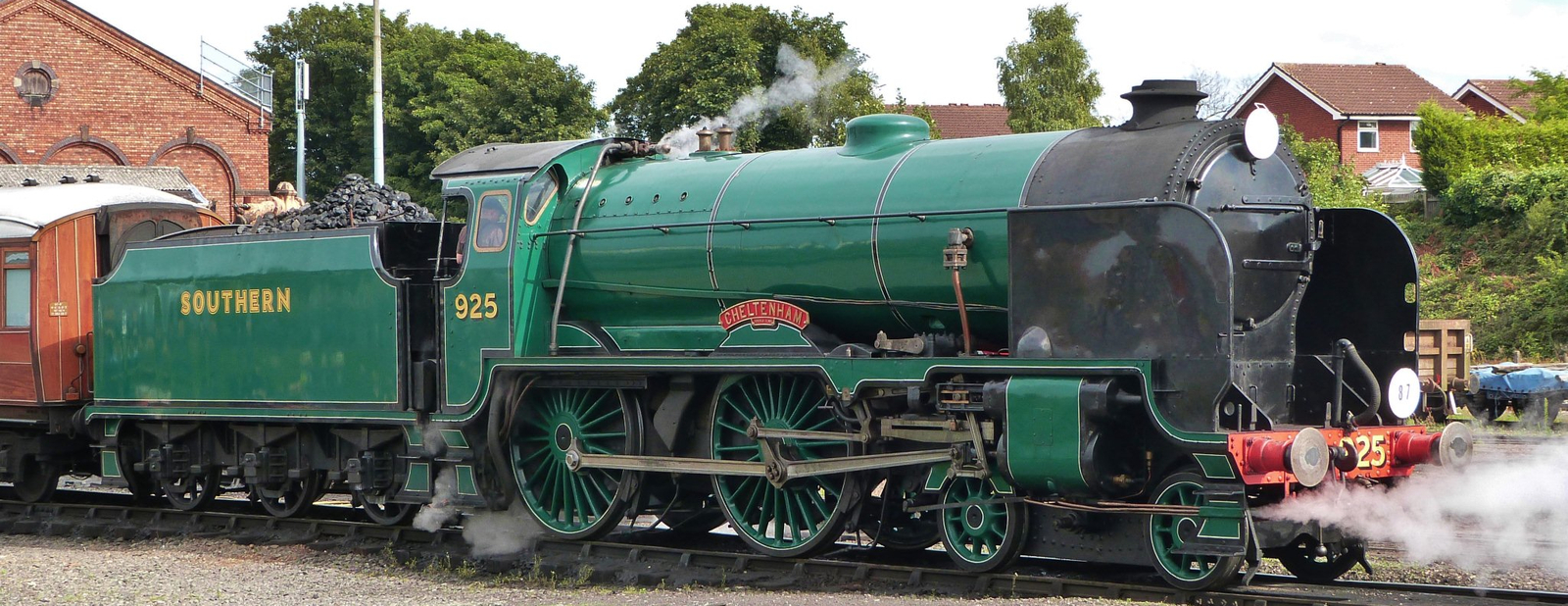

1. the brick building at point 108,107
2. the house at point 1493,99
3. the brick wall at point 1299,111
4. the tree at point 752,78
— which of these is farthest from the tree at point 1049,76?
the brick building at point 108,107

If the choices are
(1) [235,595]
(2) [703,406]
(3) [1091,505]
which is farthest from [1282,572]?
(1) [235,595]

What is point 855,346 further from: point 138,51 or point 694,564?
point 138,51

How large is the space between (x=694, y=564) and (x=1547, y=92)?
42111 millimetres

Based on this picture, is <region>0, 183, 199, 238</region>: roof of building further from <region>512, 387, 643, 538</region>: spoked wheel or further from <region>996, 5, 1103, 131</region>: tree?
<region>996, 5, 1103, 131</region>: tree

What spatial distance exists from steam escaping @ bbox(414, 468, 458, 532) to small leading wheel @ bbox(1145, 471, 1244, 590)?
5057 mm

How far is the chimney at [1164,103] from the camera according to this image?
316 inches

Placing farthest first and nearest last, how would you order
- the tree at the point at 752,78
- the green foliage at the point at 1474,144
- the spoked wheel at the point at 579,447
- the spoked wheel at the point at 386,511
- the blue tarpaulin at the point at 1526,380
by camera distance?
1. the green foliage at the point at 1474,144
2. the tree at the point at 752,78
3. the blue tarpaulin at the point at 1526,380
4. the spoked wheel at the point at 386,511
5. the spoked wheel at the point at 579,447

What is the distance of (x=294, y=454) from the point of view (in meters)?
11.3

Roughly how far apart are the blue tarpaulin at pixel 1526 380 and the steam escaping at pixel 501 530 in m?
15.3

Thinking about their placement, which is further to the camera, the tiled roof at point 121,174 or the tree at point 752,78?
the tree at point 752,78

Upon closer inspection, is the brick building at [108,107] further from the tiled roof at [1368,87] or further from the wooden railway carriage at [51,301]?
the tiled roof at [1368,87]

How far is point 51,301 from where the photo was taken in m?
12.6

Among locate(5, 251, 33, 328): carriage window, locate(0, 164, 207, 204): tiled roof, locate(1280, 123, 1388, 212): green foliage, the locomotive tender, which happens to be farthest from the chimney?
locate(0, 164, 207, 204): tiled roof

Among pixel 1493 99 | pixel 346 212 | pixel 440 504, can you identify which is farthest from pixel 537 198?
pixel 1493 99
